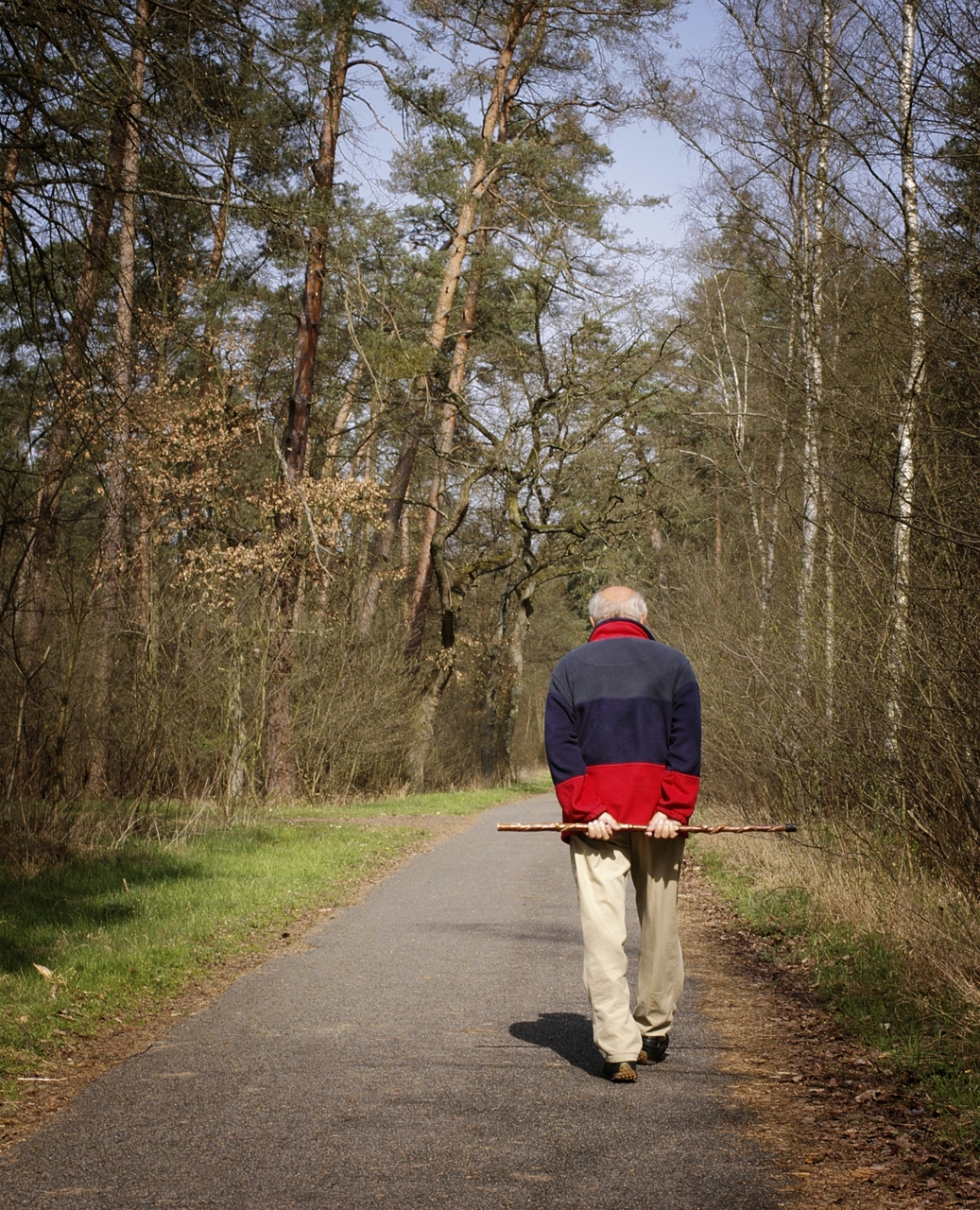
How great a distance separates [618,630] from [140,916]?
504cm

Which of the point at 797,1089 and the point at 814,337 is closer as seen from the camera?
the point at 797,1089

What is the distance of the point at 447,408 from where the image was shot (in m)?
26.2

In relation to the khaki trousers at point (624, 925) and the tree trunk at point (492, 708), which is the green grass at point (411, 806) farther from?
the khaki trousers at point (624, 925)

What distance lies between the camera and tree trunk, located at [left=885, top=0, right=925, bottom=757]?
7.36m

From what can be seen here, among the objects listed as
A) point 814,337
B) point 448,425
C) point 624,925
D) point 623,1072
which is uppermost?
point 448,425

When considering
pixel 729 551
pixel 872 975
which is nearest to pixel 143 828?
pixel 872 975

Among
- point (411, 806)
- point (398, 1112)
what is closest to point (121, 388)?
point (398, 1112)

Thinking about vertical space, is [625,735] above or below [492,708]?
above

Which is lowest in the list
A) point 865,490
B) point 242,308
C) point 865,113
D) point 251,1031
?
point 251,1031

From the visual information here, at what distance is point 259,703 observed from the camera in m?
15.8

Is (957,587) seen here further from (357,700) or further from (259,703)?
(357,700)

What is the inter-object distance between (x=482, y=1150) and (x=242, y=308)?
64.3 ft

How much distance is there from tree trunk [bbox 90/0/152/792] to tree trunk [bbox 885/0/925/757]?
14.3 feet

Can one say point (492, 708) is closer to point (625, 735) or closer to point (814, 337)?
point (814, 337)
